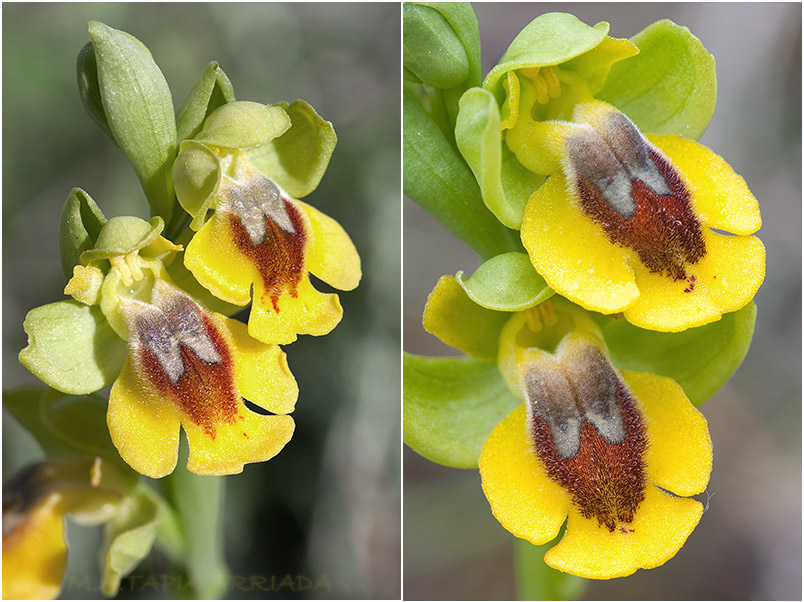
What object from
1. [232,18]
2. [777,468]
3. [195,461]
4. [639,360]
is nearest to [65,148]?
[232,18]

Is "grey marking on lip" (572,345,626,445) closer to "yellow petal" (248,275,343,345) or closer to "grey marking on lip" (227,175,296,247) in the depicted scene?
"yellow petal" (248,275,343,345)

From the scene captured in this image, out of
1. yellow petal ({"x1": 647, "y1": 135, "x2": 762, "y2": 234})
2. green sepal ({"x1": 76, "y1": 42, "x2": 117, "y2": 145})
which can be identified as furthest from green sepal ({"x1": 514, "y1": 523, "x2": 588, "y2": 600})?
green sepal ({"x1": 76, "y1": 42, "x2": 117, "y2": 145})

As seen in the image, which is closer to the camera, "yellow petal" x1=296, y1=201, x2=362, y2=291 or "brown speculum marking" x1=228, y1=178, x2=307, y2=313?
"brown speculum marking" x1=228, y1=178, x2=307, y2=313

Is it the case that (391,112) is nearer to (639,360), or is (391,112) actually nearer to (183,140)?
(183,140)

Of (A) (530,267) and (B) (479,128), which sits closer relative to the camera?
(B) (479,128)

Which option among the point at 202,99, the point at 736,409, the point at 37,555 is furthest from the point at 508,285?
the point at 736,409

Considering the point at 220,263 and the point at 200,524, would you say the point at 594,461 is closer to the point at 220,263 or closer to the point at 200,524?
the point at 220,263

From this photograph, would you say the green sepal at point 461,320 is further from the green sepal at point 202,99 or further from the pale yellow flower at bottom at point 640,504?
the green sepal at point 202,99
